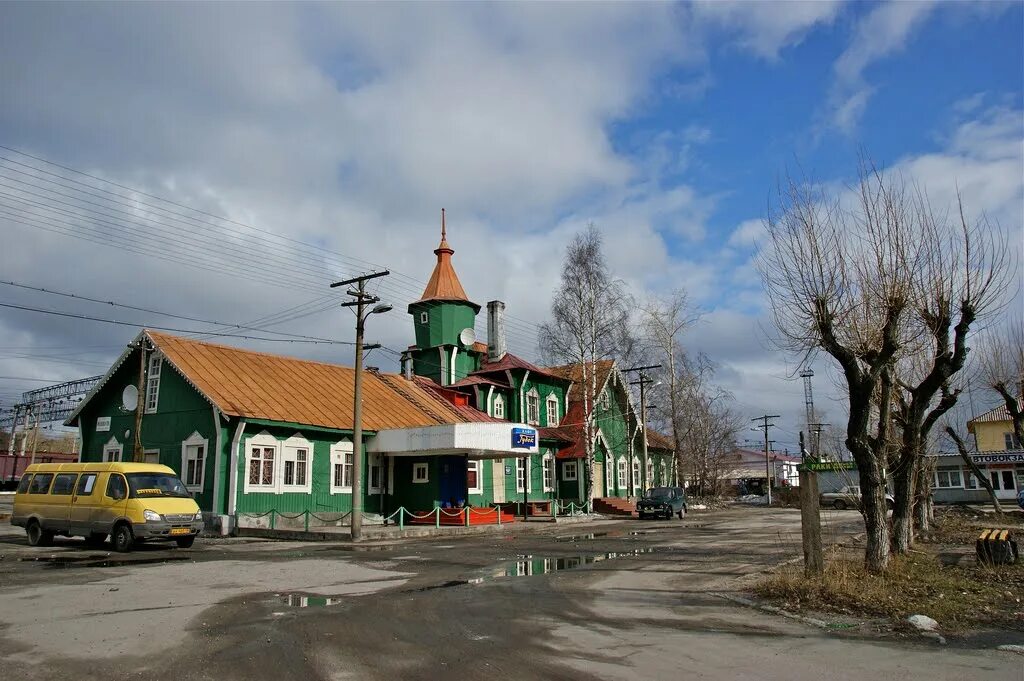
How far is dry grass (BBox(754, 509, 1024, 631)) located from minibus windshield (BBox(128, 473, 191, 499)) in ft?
48.8

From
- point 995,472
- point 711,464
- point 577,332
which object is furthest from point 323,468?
point 995,472

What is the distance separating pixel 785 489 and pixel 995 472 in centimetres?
1493

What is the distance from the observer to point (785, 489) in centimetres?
5959

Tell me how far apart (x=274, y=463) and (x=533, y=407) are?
59.6 feet

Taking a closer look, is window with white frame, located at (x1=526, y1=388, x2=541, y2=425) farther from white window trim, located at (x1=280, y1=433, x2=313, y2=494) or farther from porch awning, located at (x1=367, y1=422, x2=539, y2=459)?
white window trim, located at (x1=280, y1=433, x2=313, y2=494)

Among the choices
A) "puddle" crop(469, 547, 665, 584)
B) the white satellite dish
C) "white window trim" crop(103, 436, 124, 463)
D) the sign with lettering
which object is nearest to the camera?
"puddle" crop(469, 547, 665, 584)

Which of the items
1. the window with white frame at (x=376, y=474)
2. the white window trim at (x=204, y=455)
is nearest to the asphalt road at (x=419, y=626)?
the white window trim at (x=204, y=455)

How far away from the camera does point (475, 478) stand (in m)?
34.4

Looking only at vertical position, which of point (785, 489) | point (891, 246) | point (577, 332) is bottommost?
point (785, 489)

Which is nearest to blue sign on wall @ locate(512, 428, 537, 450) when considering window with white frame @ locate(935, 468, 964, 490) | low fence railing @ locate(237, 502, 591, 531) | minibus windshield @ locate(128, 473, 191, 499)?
low fence railing @ locate(237, 502, 591, 531)

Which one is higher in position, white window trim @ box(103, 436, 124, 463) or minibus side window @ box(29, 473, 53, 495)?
white window trim @ box(103, 436, 124, 463)

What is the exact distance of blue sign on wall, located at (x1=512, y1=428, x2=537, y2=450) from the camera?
29.8 meters

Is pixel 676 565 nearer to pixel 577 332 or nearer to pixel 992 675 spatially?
pixel 992 675

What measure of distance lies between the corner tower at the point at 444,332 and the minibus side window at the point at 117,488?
2248 centimetres
